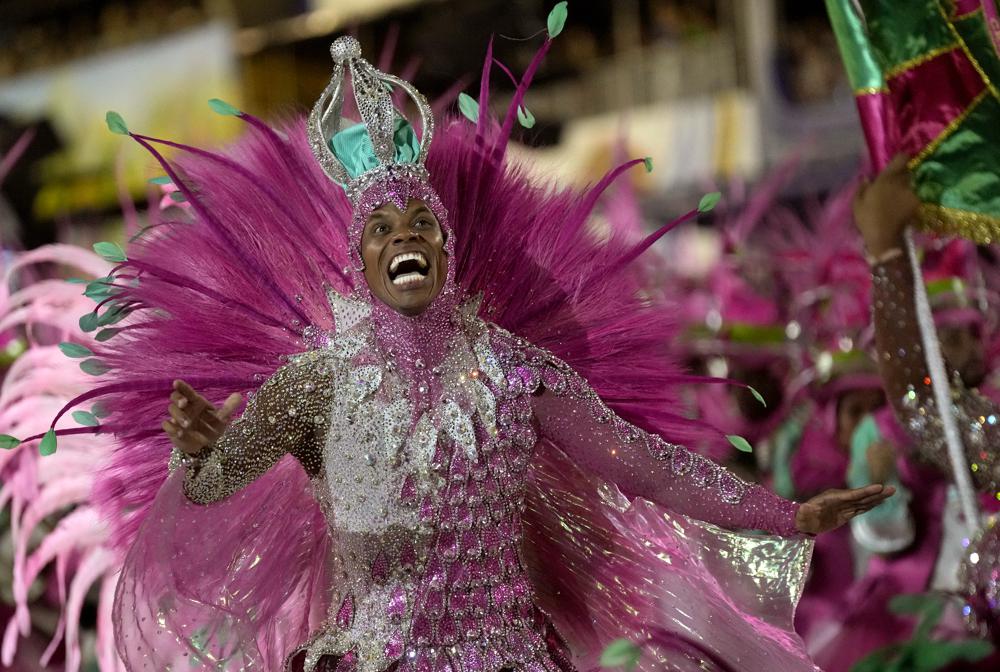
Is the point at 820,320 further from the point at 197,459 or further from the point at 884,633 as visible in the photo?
the point at 197,459

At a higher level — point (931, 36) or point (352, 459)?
point (931, 36)

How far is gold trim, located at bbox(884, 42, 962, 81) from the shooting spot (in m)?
1.83

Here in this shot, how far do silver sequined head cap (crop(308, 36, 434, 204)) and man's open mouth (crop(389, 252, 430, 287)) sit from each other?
0.11m

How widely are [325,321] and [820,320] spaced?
6.83ft

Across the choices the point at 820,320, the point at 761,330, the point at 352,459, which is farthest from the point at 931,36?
the point at 761,330

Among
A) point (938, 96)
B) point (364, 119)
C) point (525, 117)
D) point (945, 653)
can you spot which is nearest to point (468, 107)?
point (525, 117)

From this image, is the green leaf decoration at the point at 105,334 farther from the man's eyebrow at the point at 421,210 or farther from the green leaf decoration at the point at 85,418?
the man's eyebrow at the point at 421,210

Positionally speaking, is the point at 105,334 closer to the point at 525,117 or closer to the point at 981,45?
the point at 525,117

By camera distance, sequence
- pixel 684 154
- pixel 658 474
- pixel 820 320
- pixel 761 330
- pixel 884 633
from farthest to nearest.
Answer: pixel 684 154, pixel 761 330, pixel 820 320, pixel 884 633, pixel 658 474

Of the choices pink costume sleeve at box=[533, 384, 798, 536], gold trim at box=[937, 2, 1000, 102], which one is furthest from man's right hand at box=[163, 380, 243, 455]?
gold trim at box=[937, 2, 1000, 102]

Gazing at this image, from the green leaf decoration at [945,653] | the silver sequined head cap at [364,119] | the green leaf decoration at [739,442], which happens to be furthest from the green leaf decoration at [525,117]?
the green leaf decoration at [945,653]

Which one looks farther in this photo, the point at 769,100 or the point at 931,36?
the point at 769,100

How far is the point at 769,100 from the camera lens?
5.15 meters

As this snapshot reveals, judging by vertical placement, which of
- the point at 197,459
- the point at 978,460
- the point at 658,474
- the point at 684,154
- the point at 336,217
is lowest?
the point at 684,154
